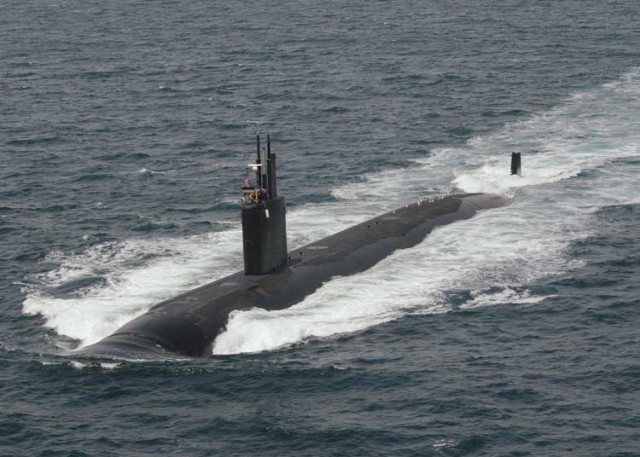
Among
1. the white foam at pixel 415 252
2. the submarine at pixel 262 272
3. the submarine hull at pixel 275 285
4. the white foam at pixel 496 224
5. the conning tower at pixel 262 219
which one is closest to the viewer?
the submarine hull at pixel 275 285

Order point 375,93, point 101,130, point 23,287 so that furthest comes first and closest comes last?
point 375,93 < point 101,130 < point 23,287

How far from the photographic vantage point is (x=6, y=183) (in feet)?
284

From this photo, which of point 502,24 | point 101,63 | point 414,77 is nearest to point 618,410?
point 414,77

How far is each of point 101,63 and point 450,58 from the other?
38.8m

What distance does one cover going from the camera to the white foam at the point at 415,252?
5872 cm

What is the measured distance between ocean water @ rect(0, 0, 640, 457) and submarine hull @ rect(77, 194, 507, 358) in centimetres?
96

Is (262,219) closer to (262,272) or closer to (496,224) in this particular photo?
(262,272)

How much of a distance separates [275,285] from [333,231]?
13819mm

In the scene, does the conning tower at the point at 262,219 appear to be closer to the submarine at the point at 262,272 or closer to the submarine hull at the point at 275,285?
the submarine at the point at 262,272

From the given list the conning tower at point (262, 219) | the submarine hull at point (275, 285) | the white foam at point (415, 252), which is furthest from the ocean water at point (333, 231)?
the conning tower at point (262, 219)

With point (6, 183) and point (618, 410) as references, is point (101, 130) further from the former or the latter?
point (618, 410)

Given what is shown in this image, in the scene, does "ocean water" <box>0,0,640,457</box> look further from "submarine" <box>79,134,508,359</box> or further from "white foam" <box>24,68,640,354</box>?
"submarine" <box>79,134,508,359</box>

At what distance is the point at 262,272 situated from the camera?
61.2 m

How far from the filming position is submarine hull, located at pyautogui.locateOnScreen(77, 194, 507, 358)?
53156 millimetres
